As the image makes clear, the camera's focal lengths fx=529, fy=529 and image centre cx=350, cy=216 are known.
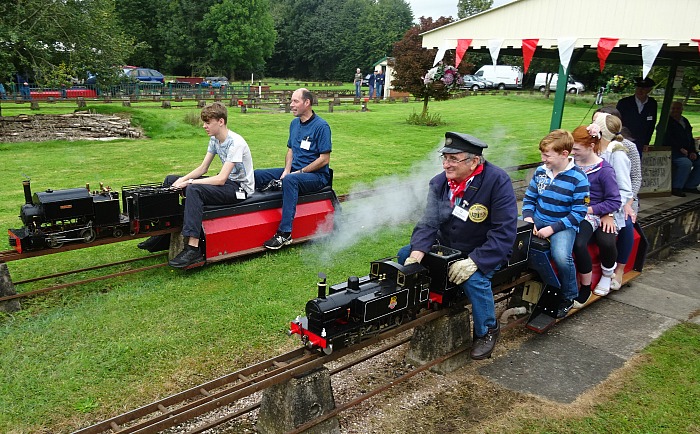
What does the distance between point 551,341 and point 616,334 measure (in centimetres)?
70

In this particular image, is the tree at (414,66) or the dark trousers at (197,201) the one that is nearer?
the dark trousers at (197,201)

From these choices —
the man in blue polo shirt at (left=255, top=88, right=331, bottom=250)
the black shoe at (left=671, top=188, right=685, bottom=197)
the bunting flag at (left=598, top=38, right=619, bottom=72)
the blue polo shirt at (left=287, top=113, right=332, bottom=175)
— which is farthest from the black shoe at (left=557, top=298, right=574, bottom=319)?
the black shoe at (left=671, top=188, right=685, bottom=197)

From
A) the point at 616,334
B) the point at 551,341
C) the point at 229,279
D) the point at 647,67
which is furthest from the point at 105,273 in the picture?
the point at 647,67

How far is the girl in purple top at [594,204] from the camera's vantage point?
4930mm

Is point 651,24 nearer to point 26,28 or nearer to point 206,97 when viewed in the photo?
point 26,28

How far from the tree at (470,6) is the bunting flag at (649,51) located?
6290cm

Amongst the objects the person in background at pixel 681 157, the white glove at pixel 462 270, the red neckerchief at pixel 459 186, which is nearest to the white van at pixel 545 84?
the person in background at pixel 681 157

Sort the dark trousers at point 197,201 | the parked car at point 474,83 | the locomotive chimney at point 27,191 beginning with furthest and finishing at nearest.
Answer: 1. the parked car at point 474,83
2. the dark trousers at point 197,201
3. the locomotive chimney at point 27,191

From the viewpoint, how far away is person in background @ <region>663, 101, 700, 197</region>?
10086mm

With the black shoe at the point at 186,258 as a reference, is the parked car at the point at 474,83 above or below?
above

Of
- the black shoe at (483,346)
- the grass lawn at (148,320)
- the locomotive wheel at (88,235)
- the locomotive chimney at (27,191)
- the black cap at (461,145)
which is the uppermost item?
the black cap at (461,145)

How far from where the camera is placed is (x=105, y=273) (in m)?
5.96

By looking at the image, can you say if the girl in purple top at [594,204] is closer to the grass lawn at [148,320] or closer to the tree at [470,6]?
the grass lawn at [148,320]

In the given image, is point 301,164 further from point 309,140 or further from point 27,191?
point 27,191
